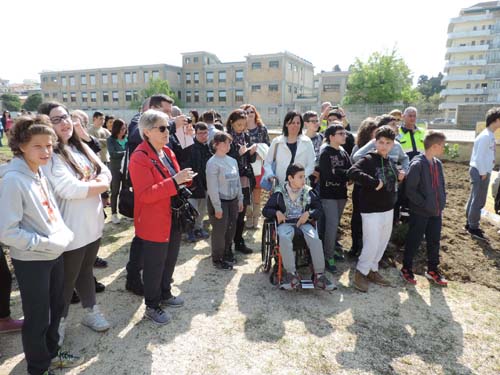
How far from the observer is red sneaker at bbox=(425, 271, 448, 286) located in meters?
3.74

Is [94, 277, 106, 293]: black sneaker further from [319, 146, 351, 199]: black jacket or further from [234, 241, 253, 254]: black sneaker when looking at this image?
[319, 146, 351, 199]: black jacket

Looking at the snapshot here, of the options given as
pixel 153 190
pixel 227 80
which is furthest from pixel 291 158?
pixel 227 80

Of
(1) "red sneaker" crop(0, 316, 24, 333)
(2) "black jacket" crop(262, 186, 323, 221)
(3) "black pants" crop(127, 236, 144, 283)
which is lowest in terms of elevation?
(1) "red sneaker" crop(0, 316, 24, 333)

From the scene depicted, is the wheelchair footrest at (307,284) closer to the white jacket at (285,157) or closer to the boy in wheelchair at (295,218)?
the boy in wheelchair at (295,218)

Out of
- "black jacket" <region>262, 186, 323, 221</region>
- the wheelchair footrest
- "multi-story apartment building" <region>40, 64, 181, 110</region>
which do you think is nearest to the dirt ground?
the wheelchair footrest

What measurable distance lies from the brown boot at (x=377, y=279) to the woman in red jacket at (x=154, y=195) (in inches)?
92.2

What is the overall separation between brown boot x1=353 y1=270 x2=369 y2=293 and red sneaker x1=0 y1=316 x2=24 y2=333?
11.0ft

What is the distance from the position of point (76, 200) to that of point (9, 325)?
1.40 m

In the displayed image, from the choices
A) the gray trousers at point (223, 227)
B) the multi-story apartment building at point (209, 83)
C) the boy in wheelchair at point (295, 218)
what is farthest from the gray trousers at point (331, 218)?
the multi-story apartment building at point (209, 83)

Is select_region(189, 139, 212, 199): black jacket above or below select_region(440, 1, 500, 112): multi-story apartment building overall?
below

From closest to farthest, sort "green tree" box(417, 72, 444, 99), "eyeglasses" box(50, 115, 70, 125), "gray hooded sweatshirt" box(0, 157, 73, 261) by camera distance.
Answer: "gray hooded sweatshirt" box(0, 157, 73, 261) < "eyeglasses" box(50, 115, 70, 125) < "green tree" box(417, 72, 444, 99)

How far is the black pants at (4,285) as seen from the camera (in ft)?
8.85

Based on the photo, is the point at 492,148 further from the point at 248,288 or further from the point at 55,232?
the point at 55,232

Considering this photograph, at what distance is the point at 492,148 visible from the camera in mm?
4824
